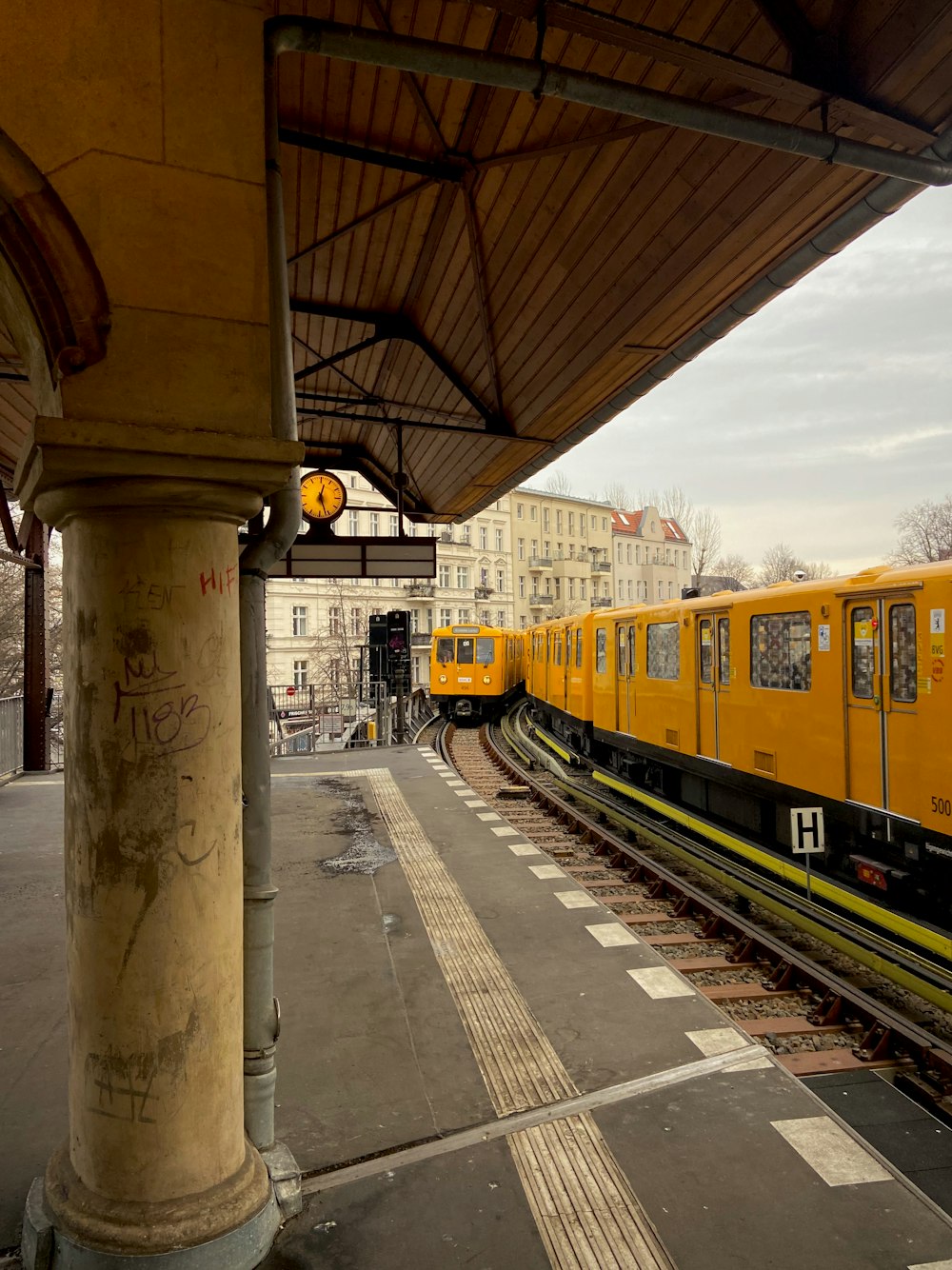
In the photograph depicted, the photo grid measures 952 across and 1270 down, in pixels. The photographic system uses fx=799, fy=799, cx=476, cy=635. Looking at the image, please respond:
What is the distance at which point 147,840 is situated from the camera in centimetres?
237

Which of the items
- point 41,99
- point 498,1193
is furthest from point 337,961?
point 41,99

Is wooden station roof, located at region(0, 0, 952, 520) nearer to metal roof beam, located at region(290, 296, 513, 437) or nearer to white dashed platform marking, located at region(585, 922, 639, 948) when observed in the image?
metal roof beam, located at region(290, 296, 513, 437)

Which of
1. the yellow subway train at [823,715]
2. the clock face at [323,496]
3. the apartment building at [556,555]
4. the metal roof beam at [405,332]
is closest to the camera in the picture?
the yellow subway train at [823,715]

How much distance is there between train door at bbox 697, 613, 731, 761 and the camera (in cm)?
870

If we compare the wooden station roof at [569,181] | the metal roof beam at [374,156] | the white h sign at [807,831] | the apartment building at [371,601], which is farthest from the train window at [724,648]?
the apartment building at [371,601]

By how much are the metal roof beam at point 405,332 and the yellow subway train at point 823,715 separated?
315 centimetres

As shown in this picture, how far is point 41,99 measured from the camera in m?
2.25

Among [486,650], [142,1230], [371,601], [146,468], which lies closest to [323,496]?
[146,468]

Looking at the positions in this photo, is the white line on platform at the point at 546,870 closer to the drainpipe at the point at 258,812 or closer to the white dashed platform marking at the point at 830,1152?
the white dashed platform marking at the point at 830,1152

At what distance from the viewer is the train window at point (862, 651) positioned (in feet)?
20.8

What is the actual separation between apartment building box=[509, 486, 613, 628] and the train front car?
30.9 metres

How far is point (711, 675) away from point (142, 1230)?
7.67 metres

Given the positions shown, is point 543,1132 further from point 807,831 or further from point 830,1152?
point 807,831

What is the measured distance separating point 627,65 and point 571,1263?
499 cm
